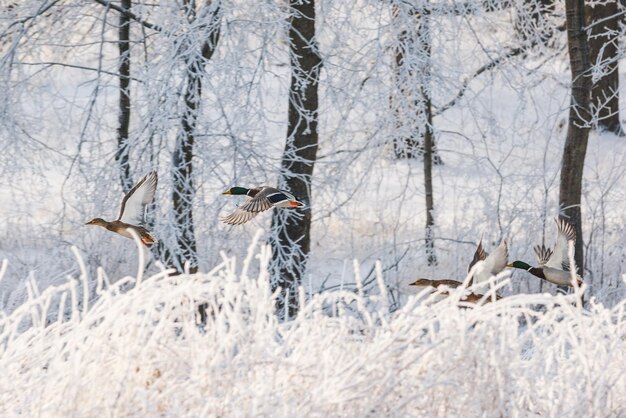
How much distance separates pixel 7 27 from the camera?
306 inches

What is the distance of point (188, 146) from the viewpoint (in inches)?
299

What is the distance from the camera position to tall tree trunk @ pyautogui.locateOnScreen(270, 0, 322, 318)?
25.2 ft

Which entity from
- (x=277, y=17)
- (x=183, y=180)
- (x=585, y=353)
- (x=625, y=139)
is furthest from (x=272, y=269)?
(x=625, y=139)

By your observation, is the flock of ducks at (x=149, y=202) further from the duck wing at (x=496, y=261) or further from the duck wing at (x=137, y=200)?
the duck wing at (x=496, y=261)

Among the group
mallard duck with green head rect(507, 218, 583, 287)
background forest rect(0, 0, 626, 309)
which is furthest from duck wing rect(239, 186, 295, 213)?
background forest rect(0, 0, 626, 309)

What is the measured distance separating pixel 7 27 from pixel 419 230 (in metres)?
4.53

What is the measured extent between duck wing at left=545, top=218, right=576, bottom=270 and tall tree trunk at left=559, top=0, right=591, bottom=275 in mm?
2324

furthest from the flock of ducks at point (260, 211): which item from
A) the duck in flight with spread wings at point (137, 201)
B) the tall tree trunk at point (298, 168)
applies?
the tall tree trunk at point (298, 168)

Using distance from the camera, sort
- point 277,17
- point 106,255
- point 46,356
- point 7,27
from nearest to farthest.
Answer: point 46,356
point 277,17
point 7,27
point 106,255

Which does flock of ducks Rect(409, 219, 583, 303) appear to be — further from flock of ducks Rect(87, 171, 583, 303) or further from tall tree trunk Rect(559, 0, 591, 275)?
tall tree trunk Rect(559, 0, 591, 275)

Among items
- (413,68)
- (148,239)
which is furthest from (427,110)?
(148,239)

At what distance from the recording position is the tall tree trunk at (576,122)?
7.88 meters

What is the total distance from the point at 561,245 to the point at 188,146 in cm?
296

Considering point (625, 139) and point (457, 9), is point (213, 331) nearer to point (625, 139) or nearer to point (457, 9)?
point (457, 9)
